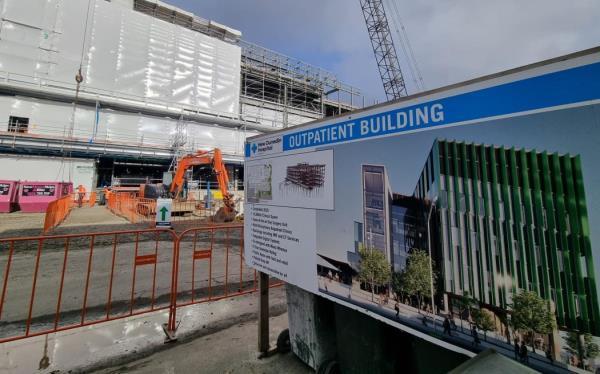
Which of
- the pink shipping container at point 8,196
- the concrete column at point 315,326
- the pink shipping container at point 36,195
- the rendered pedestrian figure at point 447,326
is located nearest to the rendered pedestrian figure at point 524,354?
the rendered pedestrian figure at point 447,326

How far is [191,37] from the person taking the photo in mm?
32531

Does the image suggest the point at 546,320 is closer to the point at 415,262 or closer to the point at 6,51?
the point at 415,262

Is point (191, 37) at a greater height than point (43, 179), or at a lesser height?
greater

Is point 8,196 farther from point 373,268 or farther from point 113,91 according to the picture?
point 373,268

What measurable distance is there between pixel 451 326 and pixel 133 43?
36.8 meters

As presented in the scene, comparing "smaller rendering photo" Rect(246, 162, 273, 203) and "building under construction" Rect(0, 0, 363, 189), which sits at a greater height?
"building under construction" Rect(0, 0, 363, 189)

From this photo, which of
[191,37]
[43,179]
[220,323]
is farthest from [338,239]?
[191,37]

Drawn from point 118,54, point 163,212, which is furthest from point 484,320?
point 118,54

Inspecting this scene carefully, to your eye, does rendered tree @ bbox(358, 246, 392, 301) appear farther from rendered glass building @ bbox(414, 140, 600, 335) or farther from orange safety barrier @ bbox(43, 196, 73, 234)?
orange safety barrier @ bbox(43, 196, 73, 234)

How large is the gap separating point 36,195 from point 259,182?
20.9m

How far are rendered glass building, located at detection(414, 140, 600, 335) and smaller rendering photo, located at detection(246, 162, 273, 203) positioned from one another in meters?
1.51

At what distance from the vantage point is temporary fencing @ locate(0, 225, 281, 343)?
3893 millimetres

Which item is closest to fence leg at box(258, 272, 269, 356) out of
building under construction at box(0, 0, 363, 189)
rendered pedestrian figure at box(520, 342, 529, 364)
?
rendered pedestrian figure at box(520, 342, 529, 364)

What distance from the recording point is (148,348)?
11.1ft
